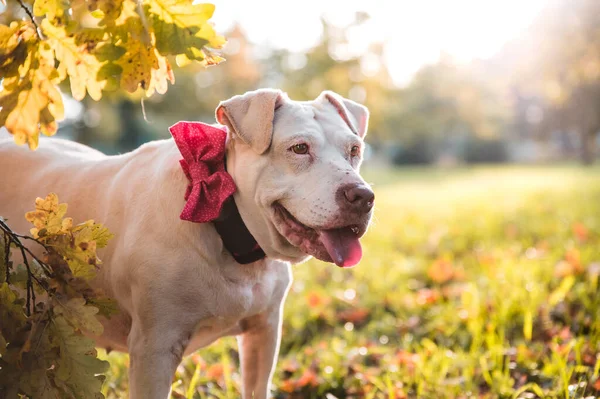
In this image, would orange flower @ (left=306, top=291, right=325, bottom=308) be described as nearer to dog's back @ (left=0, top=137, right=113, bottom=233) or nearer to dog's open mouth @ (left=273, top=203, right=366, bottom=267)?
dog's back @ (left=0, top=137, right=113, bottom=233)

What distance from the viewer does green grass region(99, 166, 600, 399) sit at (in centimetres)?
360

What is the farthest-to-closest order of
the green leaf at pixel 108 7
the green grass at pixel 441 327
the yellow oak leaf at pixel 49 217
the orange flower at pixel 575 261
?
1. the orange flower at pixel 575 261
2. the green grass at pixel 441 327
3. the yellow oak leaf at pixel 49 217
4. the green leaf at pixel 108 7

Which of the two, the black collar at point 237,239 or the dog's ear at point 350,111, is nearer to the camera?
the black collar at point 237,239

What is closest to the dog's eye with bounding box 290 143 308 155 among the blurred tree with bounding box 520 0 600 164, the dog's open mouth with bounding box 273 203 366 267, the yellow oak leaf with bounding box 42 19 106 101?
the dog's open mouth with bounding box 273 203 366 267

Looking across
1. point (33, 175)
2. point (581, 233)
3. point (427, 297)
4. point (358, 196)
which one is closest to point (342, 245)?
point (358, 196)

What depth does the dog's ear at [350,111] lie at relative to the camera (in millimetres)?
2990

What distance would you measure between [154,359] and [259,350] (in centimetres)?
67

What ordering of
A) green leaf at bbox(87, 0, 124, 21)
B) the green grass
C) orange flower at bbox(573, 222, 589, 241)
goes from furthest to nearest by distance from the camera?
orange flower at bbox(573, 222, 589, 241) → the green grass → green leaf at bbox(87, 0, 124, 21)

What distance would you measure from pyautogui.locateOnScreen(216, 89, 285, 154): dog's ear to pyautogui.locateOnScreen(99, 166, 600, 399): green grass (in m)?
0.78

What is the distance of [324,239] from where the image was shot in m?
2.49

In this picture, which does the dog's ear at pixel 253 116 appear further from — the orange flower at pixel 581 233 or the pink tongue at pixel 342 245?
the orange flower at pixel 581 233

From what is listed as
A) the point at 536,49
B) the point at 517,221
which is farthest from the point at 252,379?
the point at 536,49

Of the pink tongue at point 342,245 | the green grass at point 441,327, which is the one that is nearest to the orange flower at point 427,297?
the green grass at point 441,327

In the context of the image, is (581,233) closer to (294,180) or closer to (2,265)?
(294,180)
